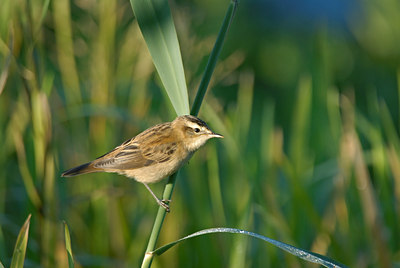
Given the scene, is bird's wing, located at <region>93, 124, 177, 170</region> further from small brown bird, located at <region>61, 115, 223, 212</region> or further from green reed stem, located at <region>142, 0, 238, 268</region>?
green reed stem, located at <region>142, 0, 238, 268</region>

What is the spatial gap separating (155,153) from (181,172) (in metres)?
0.52

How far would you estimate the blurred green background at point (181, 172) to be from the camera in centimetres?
220

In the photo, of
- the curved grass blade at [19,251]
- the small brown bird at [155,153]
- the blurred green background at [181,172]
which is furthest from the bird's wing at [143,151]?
the curved grass blade at [19,251]

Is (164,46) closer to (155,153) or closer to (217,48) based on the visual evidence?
(217,48)

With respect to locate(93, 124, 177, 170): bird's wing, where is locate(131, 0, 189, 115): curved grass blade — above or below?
above

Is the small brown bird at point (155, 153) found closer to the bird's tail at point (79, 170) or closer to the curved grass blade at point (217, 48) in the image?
the bird's tail at point (79, 170)

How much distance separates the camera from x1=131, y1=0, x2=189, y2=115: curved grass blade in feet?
4.63

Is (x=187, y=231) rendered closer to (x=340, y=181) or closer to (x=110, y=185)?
(x=110, y=185)

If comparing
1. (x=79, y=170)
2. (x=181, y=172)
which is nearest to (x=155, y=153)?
(x=79, y=170)

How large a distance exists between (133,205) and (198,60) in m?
0.78

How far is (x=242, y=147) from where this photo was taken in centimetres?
261

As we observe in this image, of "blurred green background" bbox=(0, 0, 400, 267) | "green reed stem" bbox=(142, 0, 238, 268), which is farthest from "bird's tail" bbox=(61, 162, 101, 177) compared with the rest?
"green reed stem" bbox=(142, 0, 238, 268)

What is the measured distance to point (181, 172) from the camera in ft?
8.44

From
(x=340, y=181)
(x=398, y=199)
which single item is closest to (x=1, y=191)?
(x=340, y=181)
